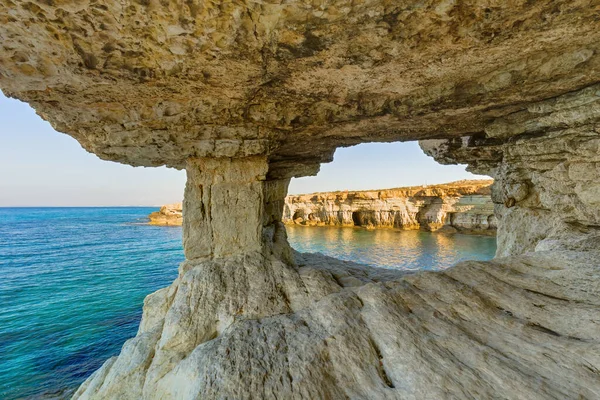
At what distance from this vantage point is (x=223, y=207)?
780 centimetres

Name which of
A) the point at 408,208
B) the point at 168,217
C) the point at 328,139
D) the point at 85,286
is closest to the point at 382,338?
the point at 328,139

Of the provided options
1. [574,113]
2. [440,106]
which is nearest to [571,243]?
[574,113]

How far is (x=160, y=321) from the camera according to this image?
6.61 metres

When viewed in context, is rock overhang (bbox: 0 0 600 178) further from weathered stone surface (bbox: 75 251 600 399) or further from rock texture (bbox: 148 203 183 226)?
rock texture (bbox: 148 203 183 226)

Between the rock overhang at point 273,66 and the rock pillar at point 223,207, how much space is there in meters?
0.59

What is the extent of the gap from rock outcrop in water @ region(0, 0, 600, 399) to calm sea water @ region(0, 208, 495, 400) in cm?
692

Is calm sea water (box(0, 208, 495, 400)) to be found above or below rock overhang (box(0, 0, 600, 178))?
below

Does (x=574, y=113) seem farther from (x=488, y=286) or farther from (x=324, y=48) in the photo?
(x=324, y=48)

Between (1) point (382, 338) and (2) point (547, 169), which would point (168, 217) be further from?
(2) point (547, 169)

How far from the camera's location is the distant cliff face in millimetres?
36438

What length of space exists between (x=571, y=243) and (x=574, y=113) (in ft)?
10.7

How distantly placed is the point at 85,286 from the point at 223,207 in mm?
18639

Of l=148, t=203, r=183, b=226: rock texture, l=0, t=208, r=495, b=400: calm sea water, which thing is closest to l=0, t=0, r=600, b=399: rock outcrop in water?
l=0, t=208, r=495, b=400: calm sea water

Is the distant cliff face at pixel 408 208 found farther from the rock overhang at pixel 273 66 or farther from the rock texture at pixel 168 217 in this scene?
the rock overhang at pixel 273 66
